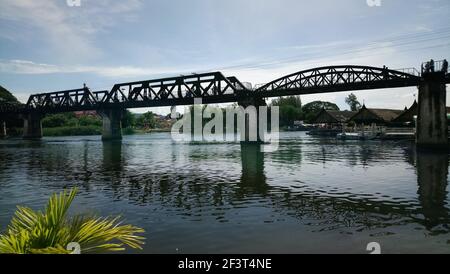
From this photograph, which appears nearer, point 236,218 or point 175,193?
point 236,218

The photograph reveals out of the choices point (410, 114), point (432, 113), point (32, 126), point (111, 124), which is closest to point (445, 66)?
point (432, 113)

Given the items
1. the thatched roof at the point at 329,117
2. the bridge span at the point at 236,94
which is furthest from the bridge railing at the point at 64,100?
the thatched roof at the point at 329,117

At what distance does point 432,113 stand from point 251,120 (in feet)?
145

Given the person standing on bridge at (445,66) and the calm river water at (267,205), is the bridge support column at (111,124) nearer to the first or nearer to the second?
the calm river water at (267,205)

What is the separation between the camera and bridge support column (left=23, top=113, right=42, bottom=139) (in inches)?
5684

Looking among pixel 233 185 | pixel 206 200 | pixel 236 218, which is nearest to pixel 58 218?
pixel 236 218

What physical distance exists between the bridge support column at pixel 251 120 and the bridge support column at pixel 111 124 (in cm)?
5072

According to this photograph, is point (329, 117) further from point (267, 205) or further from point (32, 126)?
point (32, 126)

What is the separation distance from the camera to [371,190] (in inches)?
861

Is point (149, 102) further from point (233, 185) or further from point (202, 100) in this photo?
point (233, 185)

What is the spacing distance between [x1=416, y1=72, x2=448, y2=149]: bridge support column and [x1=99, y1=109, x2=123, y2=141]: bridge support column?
94.6m

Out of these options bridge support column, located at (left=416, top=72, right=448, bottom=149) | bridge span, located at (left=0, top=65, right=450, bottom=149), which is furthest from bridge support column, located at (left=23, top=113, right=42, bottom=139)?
bridge support column, located at (left=416, top=72, right=448, bottom=149)

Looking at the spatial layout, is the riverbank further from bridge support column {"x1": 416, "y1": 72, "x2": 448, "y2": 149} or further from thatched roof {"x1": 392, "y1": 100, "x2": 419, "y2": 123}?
bridge support column {"x1": 416, "y1": 72, "x2": 448, "y2": 149}
